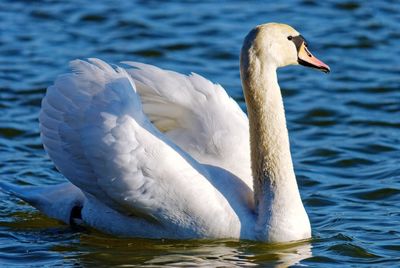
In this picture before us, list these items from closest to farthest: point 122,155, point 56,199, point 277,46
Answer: point 122,155 → point 277,46 → point 56,199

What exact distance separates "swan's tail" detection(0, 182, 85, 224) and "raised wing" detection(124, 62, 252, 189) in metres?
0.94

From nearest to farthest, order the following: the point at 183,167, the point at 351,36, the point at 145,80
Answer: the point at 183,167 < the point at 145,80 < the point at 351,36

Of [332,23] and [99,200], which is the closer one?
[99,200]

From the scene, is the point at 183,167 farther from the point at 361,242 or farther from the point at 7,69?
the point at 7,69

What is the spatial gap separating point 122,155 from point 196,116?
2.95 ft

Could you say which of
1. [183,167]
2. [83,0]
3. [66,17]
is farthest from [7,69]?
[183,167]

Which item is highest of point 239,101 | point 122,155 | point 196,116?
point 239,101

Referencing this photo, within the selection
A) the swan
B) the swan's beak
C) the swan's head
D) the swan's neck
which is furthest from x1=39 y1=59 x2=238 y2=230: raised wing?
the swan's beak

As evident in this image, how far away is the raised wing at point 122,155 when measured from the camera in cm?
820

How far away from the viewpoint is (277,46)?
8.36 metres

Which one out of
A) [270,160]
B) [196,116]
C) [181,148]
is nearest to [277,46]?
[270,160]

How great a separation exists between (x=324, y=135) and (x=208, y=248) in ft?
12.4

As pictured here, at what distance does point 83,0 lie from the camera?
1723 centimetres

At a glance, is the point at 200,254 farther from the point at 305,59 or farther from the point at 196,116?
the point at 305,59
